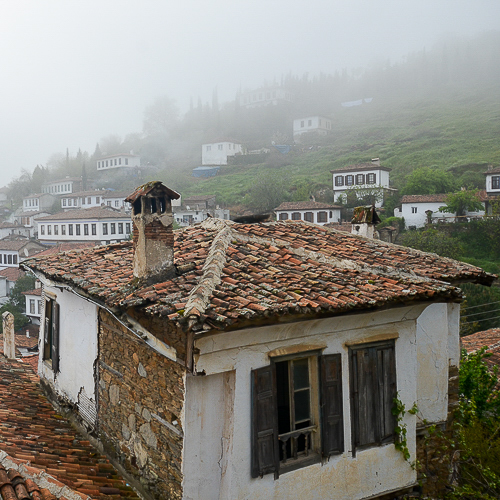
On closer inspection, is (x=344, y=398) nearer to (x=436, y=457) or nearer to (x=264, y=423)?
(x=264, y=423)

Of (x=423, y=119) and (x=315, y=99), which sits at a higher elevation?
(x=315, y=99)

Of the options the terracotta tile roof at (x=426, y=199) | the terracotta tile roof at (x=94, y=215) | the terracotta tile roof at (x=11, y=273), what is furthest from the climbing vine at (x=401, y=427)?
the terracotta tile roof at (x=94, y=215)

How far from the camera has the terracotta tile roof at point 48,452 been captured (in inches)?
202

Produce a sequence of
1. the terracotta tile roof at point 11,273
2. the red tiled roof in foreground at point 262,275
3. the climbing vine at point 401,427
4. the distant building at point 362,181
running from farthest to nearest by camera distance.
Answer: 1. the distant building at point 362,181
2. the terracotta tile roof at point 11,273
3. the climbing vine at point 401,427
4. the red tiled roof in foreground at point 262,275

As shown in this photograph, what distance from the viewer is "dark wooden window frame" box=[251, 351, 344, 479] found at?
5289 mm

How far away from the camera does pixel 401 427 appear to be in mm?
6465

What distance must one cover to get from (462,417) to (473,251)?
31.6m

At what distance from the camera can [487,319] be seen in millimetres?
25375

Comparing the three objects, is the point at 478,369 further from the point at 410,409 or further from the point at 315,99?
the point at 315,99

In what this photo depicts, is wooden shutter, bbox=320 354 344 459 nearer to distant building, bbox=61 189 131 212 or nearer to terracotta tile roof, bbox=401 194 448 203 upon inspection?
terracotta tile roof, bbox=401 194 448 203

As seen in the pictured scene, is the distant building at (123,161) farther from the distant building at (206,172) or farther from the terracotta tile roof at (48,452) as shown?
the terracotta tile roof at (48,452)

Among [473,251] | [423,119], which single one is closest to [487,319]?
[473,251]

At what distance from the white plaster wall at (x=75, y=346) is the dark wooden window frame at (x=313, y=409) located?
3.19 m

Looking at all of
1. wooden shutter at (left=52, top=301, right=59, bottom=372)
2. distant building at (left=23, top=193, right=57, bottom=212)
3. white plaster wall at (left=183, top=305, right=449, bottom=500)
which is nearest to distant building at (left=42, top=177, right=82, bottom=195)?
distant building at (left=23, top=193, right=57, bottom=212)
